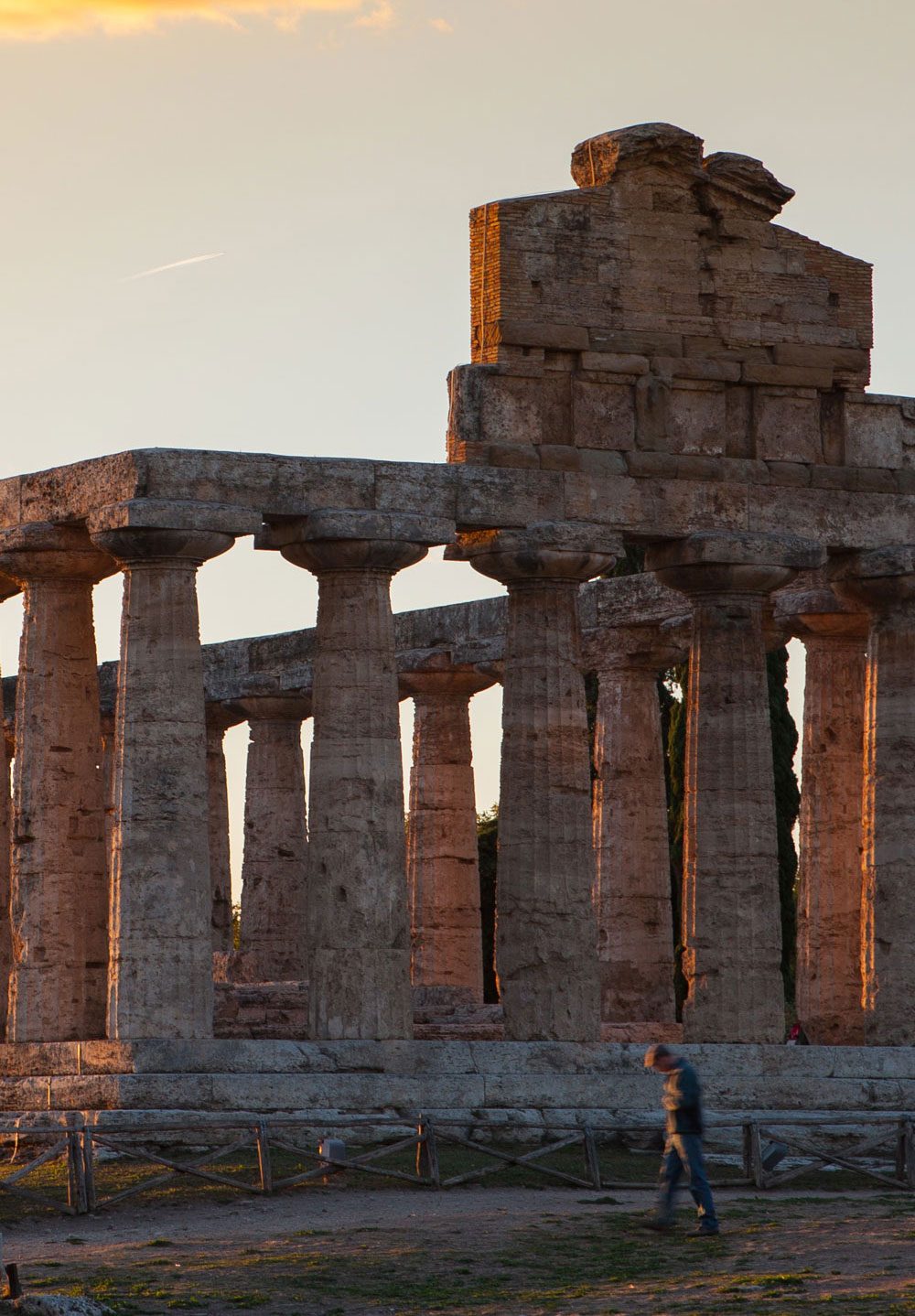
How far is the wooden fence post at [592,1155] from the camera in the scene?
34.2m

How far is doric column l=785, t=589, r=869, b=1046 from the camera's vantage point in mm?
46562

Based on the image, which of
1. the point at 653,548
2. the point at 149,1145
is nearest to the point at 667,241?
the point at 653,548

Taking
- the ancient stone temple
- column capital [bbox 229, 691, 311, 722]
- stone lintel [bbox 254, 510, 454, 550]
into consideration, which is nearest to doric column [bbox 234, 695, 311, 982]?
column capital [bbox 229, 691, 311, 722]

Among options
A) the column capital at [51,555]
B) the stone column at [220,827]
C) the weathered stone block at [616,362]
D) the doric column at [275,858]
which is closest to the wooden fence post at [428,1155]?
the column capital at [51,555]

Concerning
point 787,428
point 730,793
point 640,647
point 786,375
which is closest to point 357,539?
point 730,793

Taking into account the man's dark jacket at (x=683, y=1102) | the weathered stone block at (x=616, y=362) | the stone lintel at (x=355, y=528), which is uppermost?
the weathered stone block at (x=616, y=362)

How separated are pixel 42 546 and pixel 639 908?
13676 mm

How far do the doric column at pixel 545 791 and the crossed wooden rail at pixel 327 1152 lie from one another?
93.2 inches

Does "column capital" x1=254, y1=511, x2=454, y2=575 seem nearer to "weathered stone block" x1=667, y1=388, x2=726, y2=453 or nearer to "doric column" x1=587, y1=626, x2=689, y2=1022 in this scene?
"weathered stone block" x1=667, y1=388, x2=726, y2=453

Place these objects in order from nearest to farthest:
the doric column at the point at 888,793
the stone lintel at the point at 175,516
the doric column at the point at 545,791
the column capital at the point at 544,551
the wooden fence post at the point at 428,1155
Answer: the wooden fence post at the point at 428,1155 → the stone lintel at the point at 175,516 → the doric column at the point at 545,791 → the column capital at the point at 544,551 → the doric column at the point at 888,793

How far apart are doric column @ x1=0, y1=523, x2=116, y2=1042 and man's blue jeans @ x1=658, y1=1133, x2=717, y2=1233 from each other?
11793 mm

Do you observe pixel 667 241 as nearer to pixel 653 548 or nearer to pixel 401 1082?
pixel 653 548

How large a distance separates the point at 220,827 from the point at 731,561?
679 inches

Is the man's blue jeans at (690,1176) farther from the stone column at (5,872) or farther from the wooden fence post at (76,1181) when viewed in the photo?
the stone column at (5,872)
